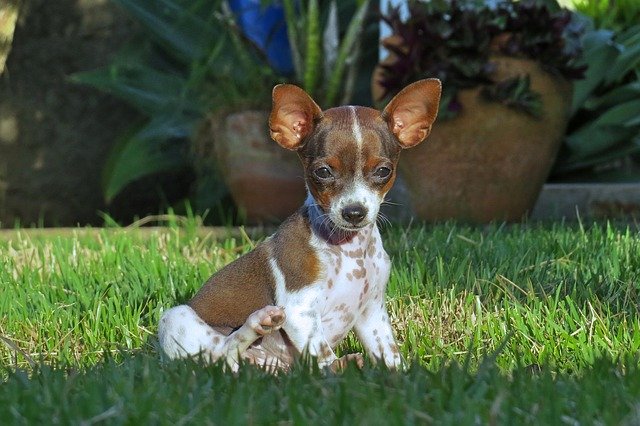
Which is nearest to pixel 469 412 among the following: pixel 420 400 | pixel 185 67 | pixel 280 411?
pixel 420 400

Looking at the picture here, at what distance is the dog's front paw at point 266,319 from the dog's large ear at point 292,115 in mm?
518

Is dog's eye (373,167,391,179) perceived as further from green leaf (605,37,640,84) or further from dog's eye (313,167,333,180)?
green leaf (605,37,640,84)

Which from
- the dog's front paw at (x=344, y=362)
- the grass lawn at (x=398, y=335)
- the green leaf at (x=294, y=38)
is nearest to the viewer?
the grass lawn at (x=398, y=335)

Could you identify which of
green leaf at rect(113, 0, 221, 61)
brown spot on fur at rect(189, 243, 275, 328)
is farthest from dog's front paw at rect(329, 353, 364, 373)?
green leaf at rect(113, 0, 221, 61)

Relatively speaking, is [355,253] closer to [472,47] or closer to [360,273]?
[360,273]

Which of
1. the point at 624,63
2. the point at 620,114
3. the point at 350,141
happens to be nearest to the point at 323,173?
the point at 350,141

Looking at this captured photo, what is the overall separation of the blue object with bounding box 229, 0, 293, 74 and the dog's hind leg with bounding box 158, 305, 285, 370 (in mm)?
4311

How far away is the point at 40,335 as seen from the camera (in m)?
3.51

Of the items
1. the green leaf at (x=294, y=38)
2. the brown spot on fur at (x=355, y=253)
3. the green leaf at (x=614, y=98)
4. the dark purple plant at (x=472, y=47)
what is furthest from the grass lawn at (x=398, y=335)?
the green leaf at (x=294, y=38)

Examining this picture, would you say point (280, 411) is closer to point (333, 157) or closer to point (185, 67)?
point (333, 157)

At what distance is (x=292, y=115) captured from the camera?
3.18 meters

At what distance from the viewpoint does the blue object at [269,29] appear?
7.34 meters

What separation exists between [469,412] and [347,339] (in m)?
1.36

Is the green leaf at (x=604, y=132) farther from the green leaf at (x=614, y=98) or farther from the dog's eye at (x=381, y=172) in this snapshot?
the dog's eye at (x=381, y=172)
